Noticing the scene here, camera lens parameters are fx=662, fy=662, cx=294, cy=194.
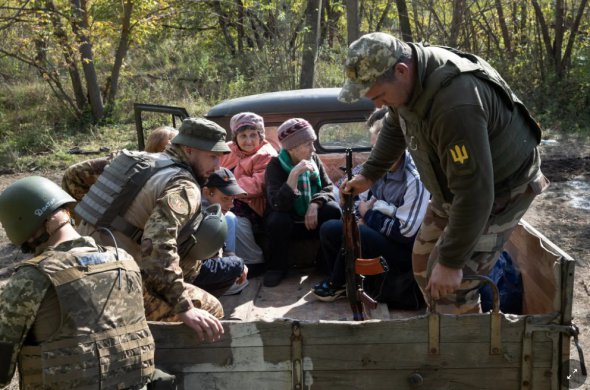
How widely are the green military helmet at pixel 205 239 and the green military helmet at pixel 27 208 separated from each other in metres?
0.87

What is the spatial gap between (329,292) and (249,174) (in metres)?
1.30

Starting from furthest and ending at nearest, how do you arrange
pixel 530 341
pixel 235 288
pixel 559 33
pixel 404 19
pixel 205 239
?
pixel 404 19 < pixel 559 33 < pixel 235 288 < pixel 205 239 < pixel 530 341

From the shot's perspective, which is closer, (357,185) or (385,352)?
(385,352)

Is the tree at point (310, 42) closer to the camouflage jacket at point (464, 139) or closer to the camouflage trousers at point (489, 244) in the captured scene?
the camouflage jacket at point (464, 139)

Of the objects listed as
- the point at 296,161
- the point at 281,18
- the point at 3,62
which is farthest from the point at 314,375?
the point at 3,62

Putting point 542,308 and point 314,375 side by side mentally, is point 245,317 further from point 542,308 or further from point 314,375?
point 542,308

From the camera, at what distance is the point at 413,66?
2.70m

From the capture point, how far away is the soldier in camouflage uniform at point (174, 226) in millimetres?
2762

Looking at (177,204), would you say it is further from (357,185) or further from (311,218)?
(311,218)

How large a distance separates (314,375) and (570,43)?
1101 centimetres

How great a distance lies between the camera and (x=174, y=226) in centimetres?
287

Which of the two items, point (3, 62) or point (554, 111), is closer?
point (554, 111)

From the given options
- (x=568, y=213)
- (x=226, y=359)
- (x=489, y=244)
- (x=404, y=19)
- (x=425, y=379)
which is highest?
(x=404, y=19)

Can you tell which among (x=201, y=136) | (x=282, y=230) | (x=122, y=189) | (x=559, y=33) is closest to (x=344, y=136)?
(x=282, y=230)
